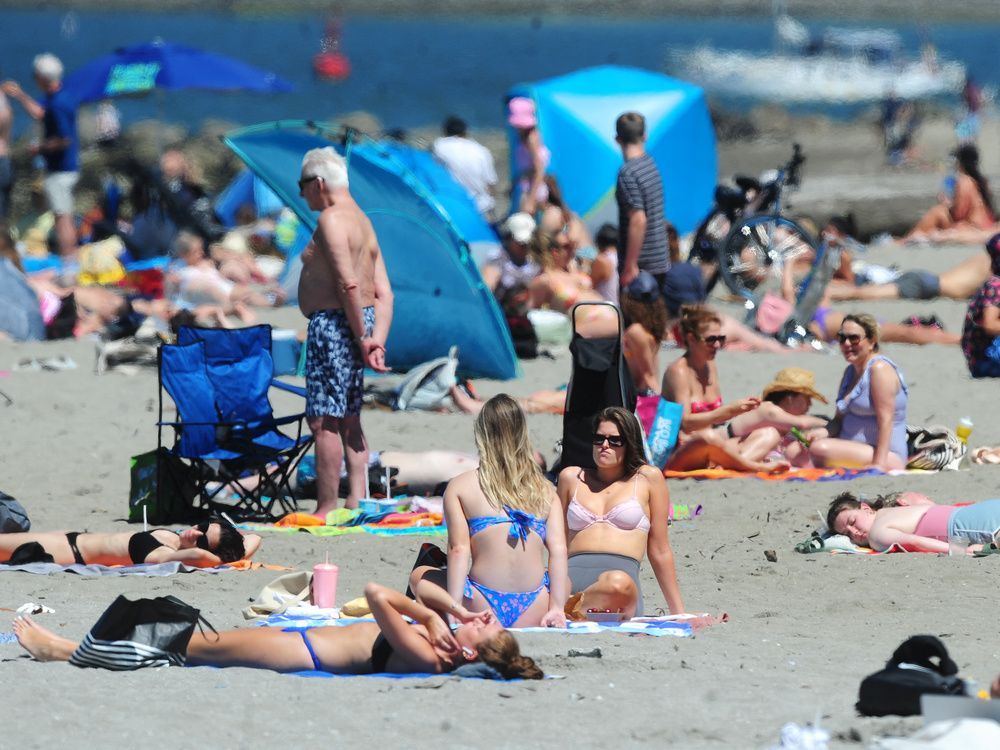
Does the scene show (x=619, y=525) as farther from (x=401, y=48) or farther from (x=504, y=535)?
(x=401, y=48)

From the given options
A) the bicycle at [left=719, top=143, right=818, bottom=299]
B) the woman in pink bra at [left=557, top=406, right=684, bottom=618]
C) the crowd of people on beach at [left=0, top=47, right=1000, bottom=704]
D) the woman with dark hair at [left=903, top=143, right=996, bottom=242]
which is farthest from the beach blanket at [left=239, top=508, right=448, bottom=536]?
the woman with dark hair at [left=903, top=143, right=996, bottom=242]

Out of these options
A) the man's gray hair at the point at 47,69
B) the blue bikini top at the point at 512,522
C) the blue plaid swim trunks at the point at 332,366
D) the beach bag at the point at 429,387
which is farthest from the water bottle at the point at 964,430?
the man's gray hair at the point at 47,69

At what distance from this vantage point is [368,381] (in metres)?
10.5

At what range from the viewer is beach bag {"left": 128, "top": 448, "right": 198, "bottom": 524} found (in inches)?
302

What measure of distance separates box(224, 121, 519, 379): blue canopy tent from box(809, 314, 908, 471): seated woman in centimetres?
302

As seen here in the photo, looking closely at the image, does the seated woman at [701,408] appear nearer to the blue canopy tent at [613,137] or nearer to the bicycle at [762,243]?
the bicycle at [762,243]

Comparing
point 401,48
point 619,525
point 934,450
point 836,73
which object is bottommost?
point 934,450

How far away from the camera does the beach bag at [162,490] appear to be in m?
7.66

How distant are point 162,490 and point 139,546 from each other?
0.91 m

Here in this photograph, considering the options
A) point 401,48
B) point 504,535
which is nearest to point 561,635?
point 504,535

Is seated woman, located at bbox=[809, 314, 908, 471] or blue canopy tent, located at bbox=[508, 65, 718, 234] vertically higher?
blue canopy tent, located at bbox=[508, 65, 718, 234]

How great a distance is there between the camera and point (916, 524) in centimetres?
696

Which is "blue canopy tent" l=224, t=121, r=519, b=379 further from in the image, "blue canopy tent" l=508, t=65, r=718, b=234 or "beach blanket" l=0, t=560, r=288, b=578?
"blue canopy tent" l=508, t=65, r=718, b=234

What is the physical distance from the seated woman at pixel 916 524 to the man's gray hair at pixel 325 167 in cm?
254
